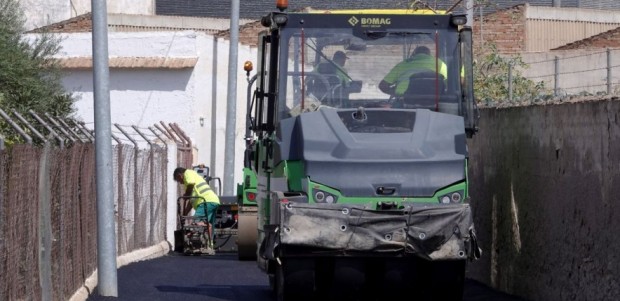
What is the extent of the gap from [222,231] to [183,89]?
9874 mm

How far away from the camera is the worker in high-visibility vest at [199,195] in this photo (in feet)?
78.4

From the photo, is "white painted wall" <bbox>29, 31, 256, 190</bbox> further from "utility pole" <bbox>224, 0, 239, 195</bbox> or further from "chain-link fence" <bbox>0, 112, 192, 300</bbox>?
"chain-link fence" <bbox>0, 112, 192, 300</bbox>

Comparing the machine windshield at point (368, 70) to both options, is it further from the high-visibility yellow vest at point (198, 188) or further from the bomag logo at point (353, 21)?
the high-visibility yellow vest at point (198, 188)

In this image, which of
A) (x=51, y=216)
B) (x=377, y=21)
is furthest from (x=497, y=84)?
(x=51, y=216)

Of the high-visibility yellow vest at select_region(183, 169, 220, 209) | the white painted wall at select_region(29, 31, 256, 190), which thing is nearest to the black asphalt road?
the high-visibility yellow vest at select_region(183, 169, 220, 209)

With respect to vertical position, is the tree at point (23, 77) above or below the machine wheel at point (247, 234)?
above

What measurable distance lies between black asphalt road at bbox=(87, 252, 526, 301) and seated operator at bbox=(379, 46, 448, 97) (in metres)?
2.56

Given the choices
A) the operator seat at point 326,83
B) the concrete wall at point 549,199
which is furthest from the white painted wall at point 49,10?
the operator seat at point 326,83

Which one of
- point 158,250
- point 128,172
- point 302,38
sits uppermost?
point 302,38

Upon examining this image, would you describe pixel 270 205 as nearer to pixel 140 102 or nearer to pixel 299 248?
pixel 299 248

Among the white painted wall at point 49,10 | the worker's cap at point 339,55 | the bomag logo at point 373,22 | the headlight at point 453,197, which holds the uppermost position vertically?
the white painted wall at point 49,10

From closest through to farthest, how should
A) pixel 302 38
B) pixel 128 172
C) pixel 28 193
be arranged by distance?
1. pixel 28 193
2. pixel 302 38
3. pixel 128 172

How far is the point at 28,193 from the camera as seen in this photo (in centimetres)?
1098

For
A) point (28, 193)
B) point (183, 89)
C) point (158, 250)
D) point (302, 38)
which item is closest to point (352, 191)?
point (302, 38)
